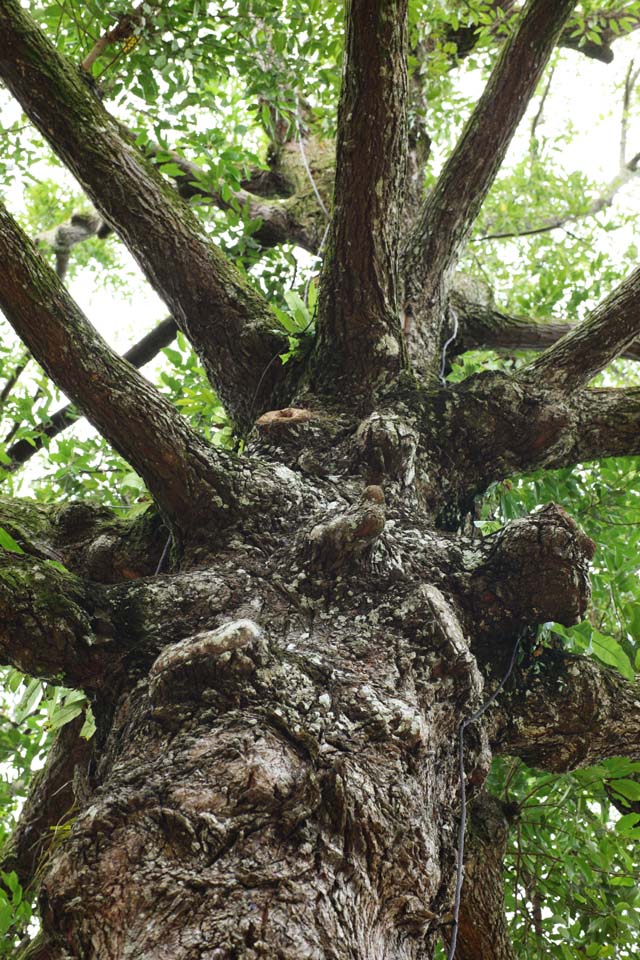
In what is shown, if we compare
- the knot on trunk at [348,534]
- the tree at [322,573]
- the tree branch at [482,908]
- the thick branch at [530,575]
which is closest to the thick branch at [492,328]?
the tree at [322,573]

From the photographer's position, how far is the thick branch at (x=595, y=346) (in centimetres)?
274

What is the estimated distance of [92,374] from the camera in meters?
2.12

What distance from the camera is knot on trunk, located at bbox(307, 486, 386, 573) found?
2.01 meters

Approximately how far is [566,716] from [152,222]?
7.41ft

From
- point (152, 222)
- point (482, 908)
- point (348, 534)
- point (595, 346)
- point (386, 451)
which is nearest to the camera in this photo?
point (348, 534)

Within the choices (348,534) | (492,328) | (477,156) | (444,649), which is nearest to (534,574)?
Answer: (444,649)

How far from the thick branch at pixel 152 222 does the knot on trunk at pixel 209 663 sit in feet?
5.18

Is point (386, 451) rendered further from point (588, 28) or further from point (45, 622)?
point (588, 28)

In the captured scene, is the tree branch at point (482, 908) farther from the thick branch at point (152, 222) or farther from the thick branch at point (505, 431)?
the thick branch at point (152, 222)

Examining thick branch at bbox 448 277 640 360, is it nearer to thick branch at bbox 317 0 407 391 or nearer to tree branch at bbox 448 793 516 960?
thick branch at bbox 317 0 407 391

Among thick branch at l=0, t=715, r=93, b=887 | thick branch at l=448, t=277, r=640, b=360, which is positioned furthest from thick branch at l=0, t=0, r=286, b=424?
thick branch at l=0, t=715, r=93, b=887

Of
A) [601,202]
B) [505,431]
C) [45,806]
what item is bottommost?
[45,806]

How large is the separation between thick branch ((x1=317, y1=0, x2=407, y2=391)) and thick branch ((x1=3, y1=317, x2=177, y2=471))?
88.6 inches

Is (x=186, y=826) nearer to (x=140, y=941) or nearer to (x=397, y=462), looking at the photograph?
(x=140, y=941)
